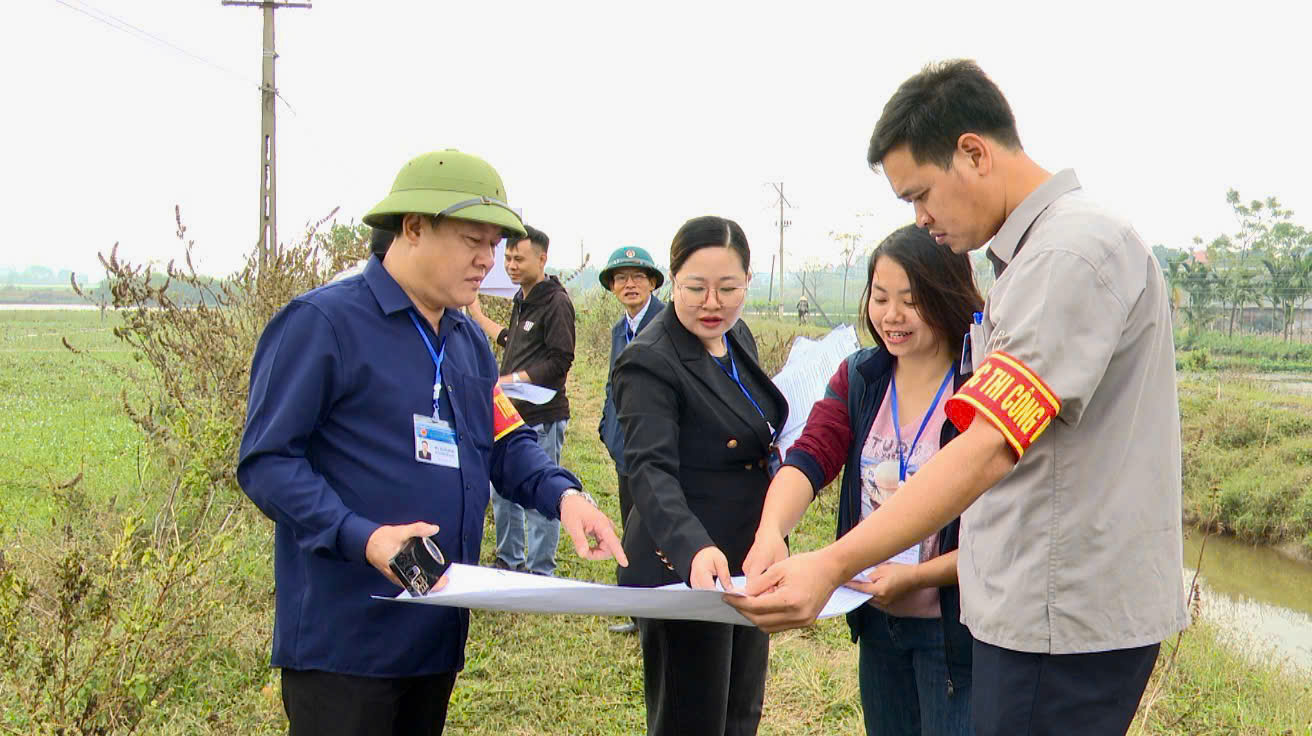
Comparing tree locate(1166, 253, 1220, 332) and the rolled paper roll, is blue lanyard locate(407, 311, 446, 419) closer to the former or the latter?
the rolled paper roll

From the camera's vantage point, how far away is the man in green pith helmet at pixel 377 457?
5.36 feet

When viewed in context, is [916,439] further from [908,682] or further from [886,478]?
[908,682]

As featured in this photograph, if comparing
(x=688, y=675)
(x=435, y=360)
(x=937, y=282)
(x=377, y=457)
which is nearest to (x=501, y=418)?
(x=435, y=360)

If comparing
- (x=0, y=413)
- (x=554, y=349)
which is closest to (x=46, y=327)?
(x=0, y=413)

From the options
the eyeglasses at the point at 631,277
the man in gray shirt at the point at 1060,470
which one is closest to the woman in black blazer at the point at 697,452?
the man in gray shirt at the point at 1060,470

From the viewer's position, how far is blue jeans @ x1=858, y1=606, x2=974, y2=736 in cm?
189

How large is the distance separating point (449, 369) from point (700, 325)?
0.68 m

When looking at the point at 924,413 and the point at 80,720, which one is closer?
the point at 924,413

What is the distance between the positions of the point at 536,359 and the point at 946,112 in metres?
3.59

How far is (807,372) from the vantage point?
2512 millimetres

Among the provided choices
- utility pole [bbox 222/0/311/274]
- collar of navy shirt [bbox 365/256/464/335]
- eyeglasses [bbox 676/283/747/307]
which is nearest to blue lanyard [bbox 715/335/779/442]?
eyeglasses [bbox 676/283/747/307]

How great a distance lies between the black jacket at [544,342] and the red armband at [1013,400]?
359 cm

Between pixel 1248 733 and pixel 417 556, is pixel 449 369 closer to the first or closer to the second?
pixel 417 556

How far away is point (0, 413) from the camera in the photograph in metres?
11.8
